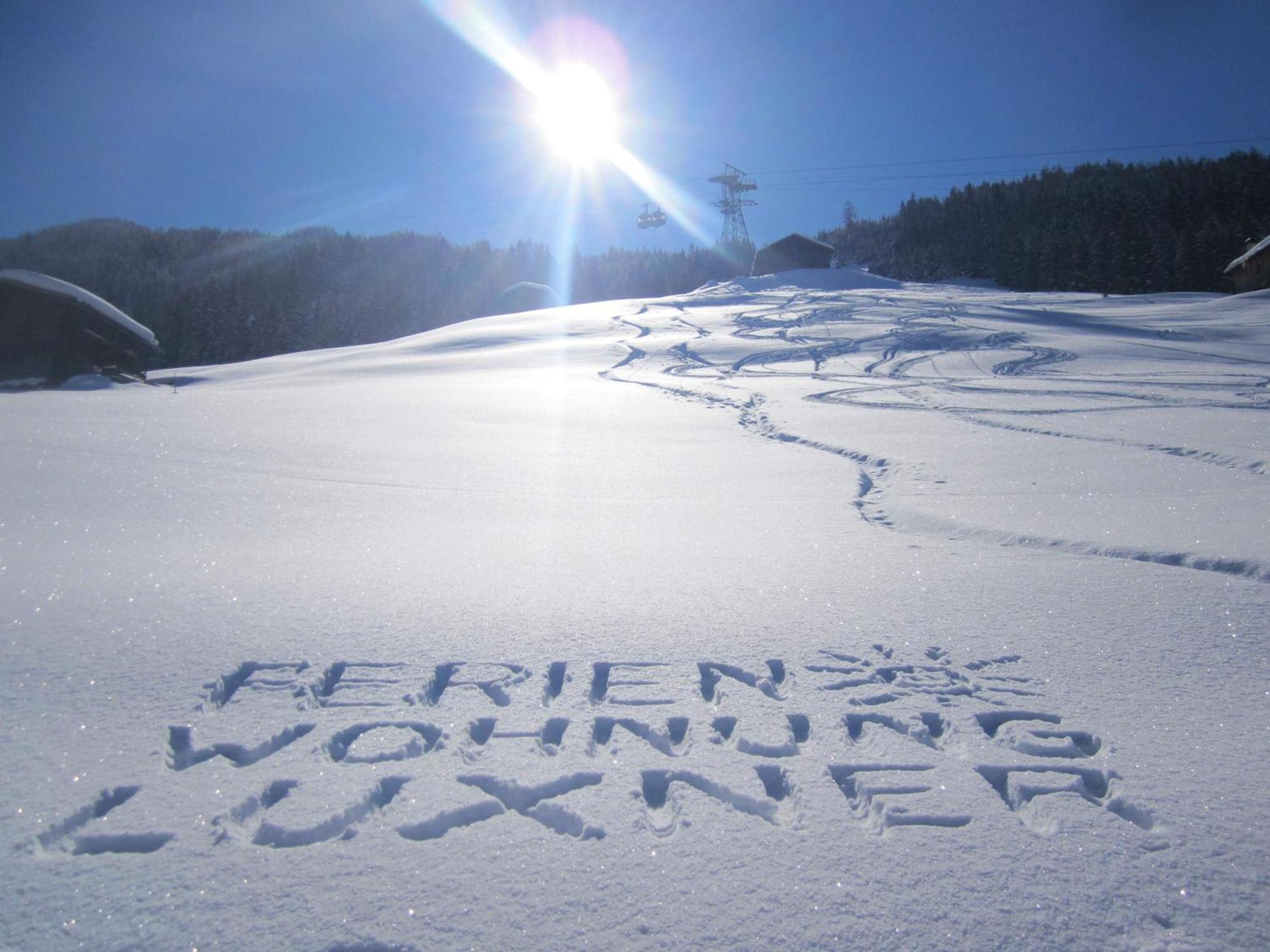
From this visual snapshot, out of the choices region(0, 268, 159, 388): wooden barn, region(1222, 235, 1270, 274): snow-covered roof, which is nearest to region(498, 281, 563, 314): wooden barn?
region(0, 268, 159, 388): wooden barn

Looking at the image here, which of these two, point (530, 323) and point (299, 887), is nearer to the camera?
point (299, 887)

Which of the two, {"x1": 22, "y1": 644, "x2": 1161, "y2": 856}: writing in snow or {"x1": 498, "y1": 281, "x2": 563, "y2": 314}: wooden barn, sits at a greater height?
{"x1": 498, "y1": 281, "x2": 563, "y2": 314}: wooden barn

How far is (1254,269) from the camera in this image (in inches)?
1107

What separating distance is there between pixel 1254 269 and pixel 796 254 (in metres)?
21.8

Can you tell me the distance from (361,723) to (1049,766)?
2022 mm

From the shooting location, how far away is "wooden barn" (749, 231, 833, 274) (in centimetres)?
4231

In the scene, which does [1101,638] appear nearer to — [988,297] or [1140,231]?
[988,297]

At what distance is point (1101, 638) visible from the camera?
8.39ft

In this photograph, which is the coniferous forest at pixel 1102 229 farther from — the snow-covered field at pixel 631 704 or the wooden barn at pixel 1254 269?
the snow-covered field at pixel 631 704

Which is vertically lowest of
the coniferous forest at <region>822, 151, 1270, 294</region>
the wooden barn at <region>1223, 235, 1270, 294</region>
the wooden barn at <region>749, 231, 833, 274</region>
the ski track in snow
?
the ski track in snow

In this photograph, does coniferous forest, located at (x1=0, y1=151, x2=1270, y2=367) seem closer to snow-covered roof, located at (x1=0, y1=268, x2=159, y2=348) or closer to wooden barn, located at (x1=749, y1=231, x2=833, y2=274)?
wooden barn, located at (x1=749, y1=231, x2=833, y2=274)

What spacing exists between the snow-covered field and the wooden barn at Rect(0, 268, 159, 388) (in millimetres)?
17038

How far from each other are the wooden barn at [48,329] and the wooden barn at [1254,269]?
39.3 m

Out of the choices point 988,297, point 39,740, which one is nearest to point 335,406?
point 39,740
